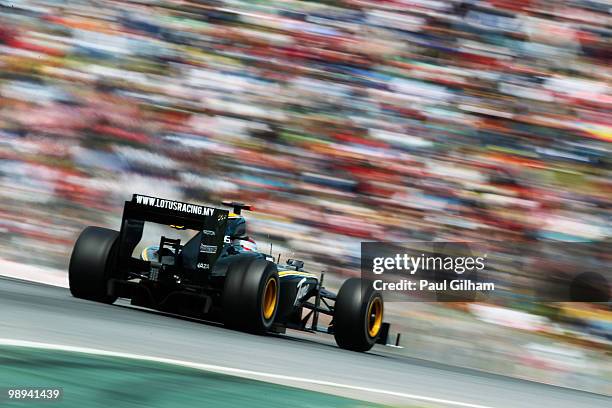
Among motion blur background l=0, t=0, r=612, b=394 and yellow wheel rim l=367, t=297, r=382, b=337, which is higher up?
motion blur background l=0, t=0, r=612, b=394

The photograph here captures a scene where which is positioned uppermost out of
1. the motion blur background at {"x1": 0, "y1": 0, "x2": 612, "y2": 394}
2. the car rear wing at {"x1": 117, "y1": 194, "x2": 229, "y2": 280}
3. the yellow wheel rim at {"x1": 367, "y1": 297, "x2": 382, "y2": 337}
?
the motion blur background at {"x1": 0, "y1": 0, "x2": 612, "y2": 394}

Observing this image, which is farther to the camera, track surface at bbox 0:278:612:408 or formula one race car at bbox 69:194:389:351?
formula one race car at bbox 69:194:389:351

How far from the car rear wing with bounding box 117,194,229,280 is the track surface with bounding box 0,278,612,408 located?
449mm

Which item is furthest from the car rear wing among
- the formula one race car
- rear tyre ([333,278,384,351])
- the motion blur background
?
the motion blur background

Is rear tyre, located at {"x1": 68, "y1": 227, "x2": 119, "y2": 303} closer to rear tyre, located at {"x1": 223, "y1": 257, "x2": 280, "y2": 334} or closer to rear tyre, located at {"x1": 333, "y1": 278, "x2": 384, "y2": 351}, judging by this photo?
rear tyre, located at {"x1": 223, "y1": 257, "x2": 280, "y2": 334}

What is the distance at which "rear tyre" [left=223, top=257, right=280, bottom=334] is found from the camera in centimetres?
830

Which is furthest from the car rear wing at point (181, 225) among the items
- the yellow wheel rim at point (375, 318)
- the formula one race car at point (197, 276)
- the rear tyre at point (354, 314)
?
the yellow wheel rim at point (375, 318)

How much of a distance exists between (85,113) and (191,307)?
6.46m

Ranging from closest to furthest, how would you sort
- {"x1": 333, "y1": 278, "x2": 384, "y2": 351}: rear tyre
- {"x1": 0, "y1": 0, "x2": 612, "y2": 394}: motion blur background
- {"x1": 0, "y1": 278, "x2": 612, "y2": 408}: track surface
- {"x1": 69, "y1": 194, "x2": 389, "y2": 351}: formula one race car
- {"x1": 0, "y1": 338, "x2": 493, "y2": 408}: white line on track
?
{"x1": 0, "y1": 338, "x2": 493, "y2": 408}: white line on track, {"x1": 0, "y1": 278, "x2": 612, "y2": 408}: track surface, {"x1": 69, "y1": 194, "x2": 389, "y2": 351}: formula one race car, {"x1": 333, "y1": 278, "x2": 384, "y2": 351}: rear tyre, {"x1": 0, "y1": 0, "x2": 612, "y2": 394}: motion blur background

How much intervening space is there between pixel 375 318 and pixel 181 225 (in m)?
1.99

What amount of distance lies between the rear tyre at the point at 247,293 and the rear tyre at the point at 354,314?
2.98 ft

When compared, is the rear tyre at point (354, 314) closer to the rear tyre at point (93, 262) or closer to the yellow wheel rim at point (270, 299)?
the yellow wheel rim at point (270, 299)

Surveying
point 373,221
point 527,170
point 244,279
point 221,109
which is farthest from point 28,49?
point 244,279

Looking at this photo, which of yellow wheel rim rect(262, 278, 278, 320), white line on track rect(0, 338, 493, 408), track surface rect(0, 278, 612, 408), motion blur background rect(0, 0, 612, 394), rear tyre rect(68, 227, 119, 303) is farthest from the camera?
motion blur background rect(0, 0, 612, 394)
